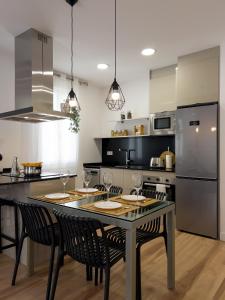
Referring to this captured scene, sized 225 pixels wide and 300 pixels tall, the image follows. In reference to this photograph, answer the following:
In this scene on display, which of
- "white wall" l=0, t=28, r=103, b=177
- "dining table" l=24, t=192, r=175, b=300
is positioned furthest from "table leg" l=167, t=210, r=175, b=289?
"white wall" l=0, t=28, r=103, b=177

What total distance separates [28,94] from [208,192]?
2750 mm

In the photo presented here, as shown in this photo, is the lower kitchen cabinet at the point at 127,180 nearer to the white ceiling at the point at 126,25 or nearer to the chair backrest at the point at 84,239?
the white ceiling at the point at 126,25

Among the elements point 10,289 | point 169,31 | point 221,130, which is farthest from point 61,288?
point 169,31

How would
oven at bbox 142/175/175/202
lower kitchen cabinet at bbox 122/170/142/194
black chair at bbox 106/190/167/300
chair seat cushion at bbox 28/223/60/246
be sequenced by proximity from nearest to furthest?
1. black chair at bbox 106/190/167/300
2. chair seat cushion at bbox 28/223/60/246
3. oven at bbox 142/175/175/202
4. lower kitchen cabinet at bbox 122/170/142/194

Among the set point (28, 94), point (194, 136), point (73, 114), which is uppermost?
point (28, 94)

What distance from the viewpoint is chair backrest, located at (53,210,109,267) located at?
5.06 feet

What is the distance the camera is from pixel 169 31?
9.04 ft

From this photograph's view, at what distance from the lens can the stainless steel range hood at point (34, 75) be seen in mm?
2771

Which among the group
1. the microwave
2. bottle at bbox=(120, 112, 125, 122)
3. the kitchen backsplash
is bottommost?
the kitchen backsplash

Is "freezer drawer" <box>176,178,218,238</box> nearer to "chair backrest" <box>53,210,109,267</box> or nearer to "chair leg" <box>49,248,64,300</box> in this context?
"chair backrest" <box>53,210,109,267</box>

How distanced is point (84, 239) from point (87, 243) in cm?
3

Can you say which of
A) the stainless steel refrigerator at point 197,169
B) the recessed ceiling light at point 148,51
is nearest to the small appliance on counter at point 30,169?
the stainless steel refrigerator at point 197,169

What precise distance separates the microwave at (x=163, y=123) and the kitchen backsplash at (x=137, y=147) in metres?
0.33

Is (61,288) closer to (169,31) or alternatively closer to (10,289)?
(10,289)
